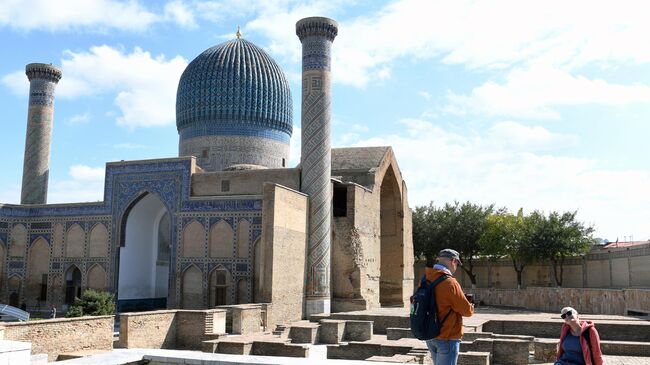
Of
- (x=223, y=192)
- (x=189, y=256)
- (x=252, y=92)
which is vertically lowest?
(x=189, y=256)

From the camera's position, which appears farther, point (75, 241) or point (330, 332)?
point (75, 241)

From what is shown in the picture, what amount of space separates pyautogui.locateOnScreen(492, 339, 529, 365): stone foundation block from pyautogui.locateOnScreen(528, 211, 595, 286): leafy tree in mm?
15473

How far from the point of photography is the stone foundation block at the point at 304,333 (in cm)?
1458

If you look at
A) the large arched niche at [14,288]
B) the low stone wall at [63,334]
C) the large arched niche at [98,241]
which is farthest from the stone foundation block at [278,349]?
the large arched niche at [14,288]

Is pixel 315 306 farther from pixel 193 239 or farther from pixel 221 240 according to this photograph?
pixel 193 239

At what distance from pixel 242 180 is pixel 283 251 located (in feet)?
11.7

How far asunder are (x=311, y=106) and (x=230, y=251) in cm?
486

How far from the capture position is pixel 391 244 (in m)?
24.9

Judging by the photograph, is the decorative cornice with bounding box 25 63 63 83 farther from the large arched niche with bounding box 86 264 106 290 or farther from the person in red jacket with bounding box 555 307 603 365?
the person in red jacket with bounding box 555 307 603 365

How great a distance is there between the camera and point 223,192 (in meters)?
19.6

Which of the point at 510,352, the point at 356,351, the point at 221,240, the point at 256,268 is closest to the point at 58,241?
the point at 221,240

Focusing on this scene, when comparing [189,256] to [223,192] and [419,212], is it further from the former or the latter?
[419,212]

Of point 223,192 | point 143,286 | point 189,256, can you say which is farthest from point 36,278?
point 223,192

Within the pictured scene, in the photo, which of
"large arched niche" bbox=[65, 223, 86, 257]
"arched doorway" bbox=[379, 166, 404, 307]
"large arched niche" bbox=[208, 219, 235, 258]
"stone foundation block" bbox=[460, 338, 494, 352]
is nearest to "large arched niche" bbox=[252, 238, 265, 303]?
"large arched niche" bbox=[208, 219, 235, 258]
